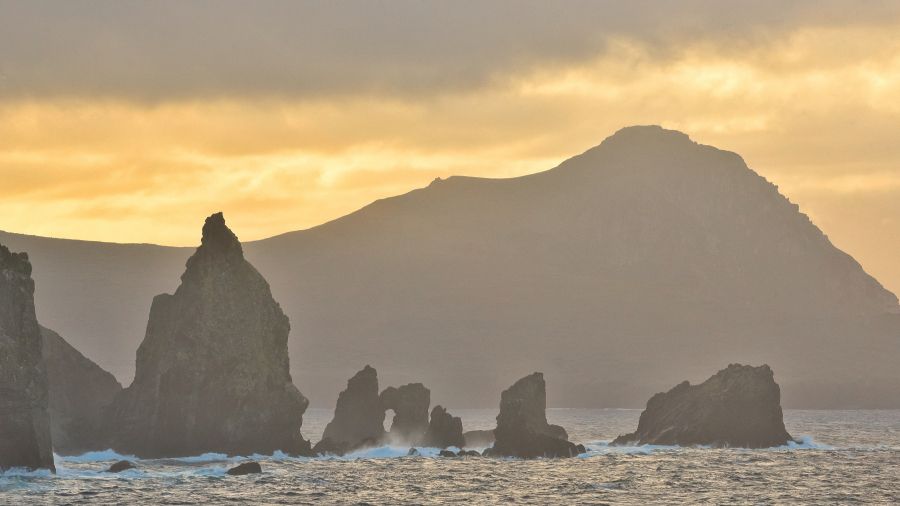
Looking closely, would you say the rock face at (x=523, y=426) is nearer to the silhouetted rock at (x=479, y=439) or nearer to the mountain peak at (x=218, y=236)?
the silhouetted rock at (x=479, y=439)

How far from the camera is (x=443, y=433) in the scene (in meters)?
152

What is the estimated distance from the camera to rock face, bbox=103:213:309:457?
127 metres

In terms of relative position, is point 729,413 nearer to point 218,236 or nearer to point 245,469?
point 218,236

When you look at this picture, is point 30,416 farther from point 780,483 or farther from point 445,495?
point 780,483

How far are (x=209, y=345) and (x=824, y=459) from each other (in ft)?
194

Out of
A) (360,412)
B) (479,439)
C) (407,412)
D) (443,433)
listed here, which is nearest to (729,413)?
(479,439)

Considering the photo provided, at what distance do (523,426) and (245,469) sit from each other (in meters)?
35.3

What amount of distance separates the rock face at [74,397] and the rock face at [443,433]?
3267cm

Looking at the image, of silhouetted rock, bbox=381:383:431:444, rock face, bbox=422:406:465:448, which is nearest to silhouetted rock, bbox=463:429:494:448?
rock face, bbox=422:406:465:448

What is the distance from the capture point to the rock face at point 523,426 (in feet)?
449

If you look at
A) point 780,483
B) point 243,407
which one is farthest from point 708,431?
point 243,407

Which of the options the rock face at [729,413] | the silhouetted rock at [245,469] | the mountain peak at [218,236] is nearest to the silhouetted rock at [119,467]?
the silhouetted rock at [245,469]

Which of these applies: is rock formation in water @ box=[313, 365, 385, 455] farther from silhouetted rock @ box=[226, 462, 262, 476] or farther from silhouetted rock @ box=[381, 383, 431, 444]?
silhouetted rock @ box=[226, 462, 262, 476]

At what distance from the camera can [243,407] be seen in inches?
5049
